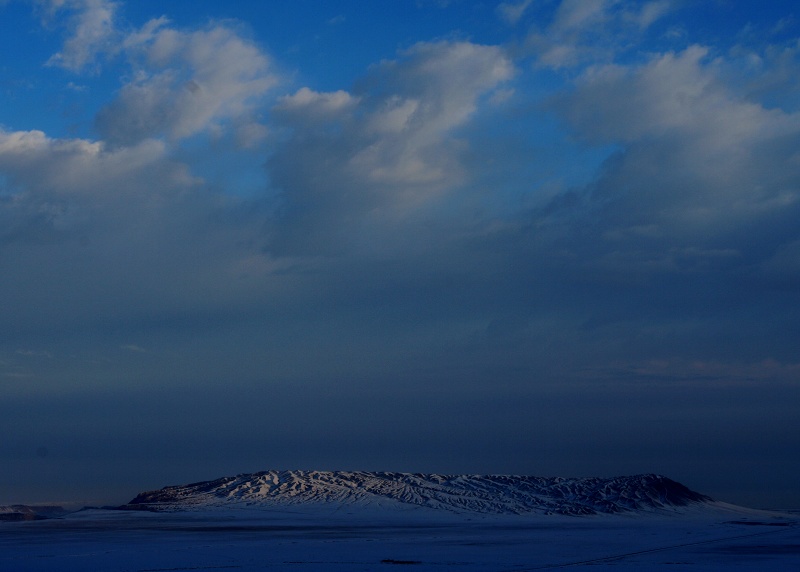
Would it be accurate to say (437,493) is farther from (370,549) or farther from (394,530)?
(370,549)

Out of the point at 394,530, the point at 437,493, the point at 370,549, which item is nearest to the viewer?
the point at 370,549

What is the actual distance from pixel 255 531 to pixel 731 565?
43536mm

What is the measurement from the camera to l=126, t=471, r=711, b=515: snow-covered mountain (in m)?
131

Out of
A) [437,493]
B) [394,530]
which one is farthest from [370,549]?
[437,493]

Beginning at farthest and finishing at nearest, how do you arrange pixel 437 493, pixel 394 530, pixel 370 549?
pixel 437 493 < pixel 394 530 < pixel 370 549

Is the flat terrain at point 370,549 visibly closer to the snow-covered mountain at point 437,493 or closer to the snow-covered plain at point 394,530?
the snow-covered plain at point 394,530

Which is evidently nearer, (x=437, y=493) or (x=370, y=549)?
(x=370, y=549)

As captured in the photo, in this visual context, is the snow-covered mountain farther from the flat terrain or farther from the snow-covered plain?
the flat terrain

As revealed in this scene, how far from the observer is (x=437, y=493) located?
461 ft

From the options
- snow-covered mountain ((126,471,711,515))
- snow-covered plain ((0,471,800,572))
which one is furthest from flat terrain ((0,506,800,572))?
snow-covered mountain ((126,471,711,515))

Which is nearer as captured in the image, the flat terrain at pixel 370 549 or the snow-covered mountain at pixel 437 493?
the flat terrain at pixel 370 549

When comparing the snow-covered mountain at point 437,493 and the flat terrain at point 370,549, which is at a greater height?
the snow-covered mountain at point 437,493

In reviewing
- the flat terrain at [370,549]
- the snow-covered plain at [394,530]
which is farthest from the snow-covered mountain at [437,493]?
the flat terrain at [370,549]

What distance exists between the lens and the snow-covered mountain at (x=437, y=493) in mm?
131250
